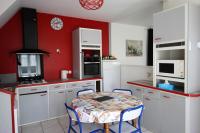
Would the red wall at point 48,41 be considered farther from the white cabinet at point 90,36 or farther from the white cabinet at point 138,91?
the white cabinet at point 138,91

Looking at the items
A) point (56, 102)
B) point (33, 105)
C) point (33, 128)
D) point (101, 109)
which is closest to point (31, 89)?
point (33, 105)

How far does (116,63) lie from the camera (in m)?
4.50

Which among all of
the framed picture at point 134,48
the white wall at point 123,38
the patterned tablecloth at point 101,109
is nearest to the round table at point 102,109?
the patterned tablecloth at point 101,109

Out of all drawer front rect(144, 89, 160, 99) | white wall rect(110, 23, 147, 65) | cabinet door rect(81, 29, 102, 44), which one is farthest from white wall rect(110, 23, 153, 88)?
drawer front rect(144, 89, 160, 99)

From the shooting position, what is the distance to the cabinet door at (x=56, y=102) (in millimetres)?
3508

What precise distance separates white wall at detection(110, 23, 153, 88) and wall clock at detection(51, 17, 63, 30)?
5.54 feet

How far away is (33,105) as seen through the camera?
330cm

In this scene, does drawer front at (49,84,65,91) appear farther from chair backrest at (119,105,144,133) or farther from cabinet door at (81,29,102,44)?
chair backrest at (119,105,144,133)

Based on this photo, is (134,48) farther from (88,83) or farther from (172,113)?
(172,113)

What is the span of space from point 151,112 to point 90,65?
201 centimetres

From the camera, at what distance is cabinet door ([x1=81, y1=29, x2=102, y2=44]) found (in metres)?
3.93

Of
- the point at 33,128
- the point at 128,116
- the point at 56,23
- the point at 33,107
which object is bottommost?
the point at 33,128

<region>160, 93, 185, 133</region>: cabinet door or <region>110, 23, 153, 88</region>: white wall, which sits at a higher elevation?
<region>110, 23, 153, 88</region>: white wall

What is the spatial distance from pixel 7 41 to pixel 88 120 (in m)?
2.94
